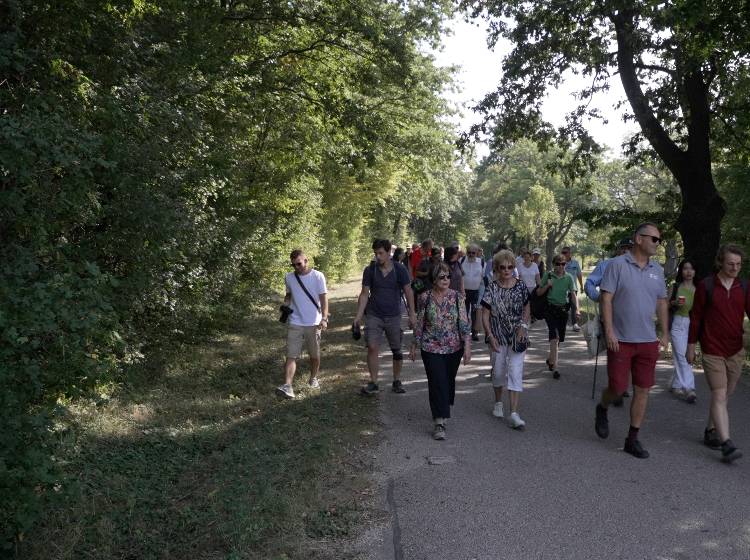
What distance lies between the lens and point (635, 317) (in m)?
5.89

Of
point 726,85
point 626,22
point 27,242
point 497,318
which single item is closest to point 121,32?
point 27,242

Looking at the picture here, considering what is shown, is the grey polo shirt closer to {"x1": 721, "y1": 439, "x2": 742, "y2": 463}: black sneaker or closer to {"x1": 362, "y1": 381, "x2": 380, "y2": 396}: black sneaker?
{"x1": 721, "y1": 439, "x2": 742, "y2": 463}: black sneaker

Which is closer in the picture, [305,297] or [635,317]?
[635,317]

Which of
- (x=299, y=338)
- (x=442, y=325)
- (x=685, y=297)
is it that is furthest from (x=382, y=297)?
(x=685, y=297)

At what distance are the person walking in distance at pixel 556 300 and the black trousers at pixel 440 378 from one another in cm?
326

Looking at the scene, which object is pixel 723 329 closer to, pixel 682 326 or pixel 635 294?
pixel 635 294

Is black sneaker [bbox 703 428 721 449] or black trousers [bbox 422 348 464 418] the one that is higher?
black trousers [bbox 422 348 464 418]

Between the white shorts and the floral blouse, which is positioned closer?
the floral blouse

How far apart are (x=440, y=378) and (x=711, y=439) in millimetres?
2661

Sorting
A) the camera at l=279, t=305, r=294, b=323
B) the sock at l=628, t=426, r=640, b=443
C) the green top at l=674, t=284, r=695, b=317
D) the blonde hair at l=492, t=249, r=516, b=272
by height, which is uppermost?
the blonde hair at l=492, t=249, r=516, b=272

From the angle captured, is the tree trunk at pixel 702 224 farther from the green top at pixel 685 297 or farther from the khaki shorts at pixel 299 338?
the khaki shorts at pixel 299 338

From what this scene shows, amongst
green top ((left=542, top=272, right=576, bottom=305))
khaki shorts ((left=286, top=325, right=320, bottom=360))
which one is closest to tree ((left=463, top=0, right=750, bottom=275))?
green top ((left=542, top=272, right=576, bottom=305))

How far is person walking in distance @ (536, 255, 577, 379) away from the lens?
31.3 feet

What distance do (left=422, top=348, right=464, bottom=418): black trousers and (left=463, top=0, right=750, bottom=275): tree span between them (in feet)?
20.3
